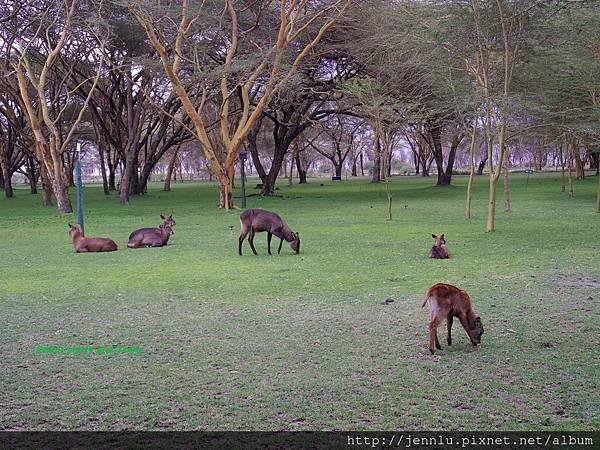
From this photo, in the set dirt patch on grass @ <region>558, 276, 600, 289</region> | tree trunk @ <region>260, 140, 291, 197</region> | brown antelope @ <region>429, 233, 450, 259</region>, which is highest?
tree trunk @ <region>260, 140, 291, 197</region>

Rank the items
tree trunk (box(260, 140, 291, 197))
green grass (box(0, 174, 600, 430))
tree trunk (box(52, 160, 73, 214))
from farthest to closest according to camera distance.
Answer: tree trunk (box(260, 140, 291, 197)) < tree trunk (box(52, 160, 73, 214)) < green grass (box(0, 174, 600, 430))

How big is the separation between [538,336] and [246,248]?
24.2 feet

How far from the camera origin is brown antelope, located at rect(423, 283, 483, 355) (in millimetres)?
5078

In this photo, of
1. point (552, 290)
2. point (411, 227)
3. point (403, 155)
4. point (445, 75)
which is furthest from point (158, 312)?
point (403, 155)

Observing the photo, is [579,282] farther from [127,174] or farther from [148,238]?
[127,174]

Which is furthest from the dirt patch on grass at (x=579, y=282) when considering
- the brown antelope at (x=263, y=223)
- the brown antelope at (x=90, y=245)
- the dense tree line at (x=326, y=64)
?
the brown antelope at (x=90, y=245)

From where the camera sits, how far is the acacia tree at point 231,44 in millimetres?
20156

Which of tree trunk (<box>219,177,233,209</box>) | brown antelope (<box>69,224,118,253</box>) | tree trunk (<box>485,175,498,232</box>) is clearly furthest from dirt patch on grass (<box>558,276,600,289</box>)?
tree trunk (<box>219,177,233,209</box>)

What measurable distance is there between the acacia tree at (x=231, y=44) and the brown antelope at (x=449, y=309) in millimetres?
15894

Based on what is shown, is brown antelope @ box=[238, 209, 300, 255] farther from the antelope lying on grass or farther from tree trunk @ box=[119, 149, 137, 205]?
tree trunk @ box=[119, 149, 137, 205]

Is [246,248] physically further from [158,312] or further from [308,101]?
[308,101]

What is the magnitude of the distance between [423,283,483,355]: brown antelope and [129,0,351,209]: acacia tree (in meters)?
15.9

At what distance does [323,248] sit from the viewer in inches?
487

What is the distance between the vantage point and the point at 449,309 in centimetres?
509
